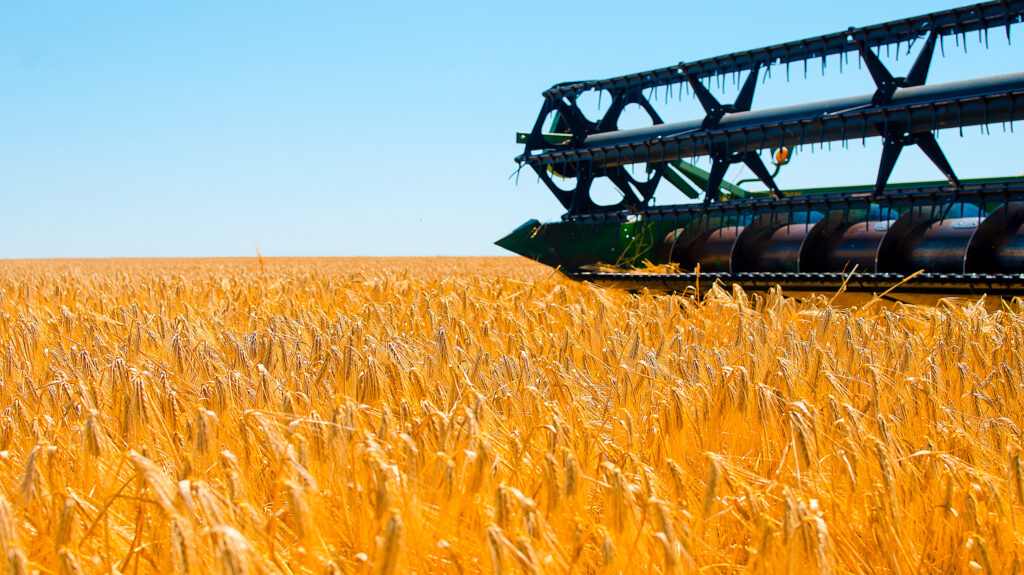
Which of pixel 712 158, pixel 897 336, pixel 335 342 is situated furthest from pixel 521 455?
pixel 712 158

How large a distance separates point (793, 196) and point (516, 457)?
578 centimetres

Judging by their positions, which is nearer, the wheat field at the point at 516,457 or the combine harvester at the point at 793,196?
the wheat field at the point at 516,457

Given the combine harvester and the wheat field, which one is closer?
the wheat field

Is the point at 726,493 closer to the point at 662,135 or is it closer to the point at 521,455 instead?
the point at 521,455

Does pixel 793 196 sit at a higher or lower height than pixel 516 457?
higher

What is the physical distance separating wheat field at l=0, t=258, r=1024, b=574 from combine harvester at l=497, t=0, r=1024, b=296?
2315 mm

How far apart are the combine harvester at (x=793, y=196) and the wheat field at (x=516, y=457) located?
2.32 m

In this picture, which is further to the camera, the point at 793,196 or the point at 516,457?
the point at 793,196

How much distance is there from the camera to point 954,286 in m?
5.02

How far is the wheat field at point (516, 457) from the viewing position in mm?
1314

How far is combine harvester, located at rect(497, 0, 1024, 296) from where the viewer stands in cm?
549

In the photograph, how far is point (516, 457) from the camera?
1.68 m

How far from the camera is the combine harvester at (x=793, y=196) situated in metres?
5.49

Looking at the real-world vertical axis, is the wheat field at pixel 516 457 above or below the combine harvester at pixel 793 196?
below
